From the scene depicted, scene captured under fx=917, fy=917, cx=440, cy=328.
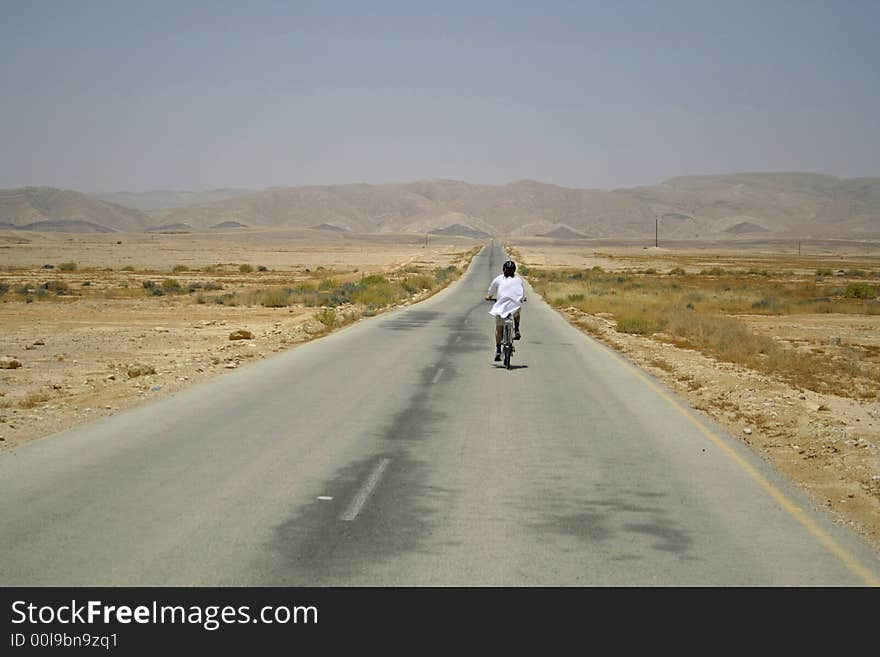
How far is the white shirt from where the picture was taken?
18781 mm

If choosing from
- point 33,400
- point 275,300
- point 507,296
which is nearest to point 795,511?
→ point 507,296

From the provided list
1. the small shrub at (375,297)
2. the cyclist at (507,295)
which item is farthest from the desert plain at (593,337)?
the cyclist at (507,295)

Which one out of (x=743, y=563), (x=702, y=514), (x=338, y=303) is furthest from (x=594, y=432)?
(x=338, y=303)

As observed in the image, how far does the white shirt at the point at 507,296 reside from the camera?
61.6ft

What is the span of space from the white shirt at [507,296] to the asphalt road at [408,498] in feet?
10.7

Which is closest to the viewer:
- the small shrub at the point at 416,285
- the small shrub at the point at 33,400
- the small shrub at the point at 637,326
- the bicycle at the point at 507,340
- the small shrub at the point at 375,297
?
the small shrub at the point at 33,400

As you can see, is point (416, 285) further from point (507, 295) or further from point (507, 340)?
point (507, 295)

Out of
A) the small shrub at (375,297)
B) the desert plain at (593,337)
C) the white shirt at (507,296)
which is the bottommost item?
the desert plain at (593,337)

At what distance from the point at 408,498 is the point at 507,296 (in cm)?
1068

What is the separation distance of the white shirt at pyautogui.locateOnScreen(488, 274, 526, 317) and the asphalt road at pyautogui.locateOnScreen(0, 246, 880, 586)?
3.27 meters

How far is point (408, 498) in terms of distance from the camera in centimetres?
860

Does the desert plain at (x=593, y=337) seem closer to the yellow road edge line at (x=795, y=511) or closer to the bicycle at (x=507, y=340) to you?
the yellow road edge line at (x=795, y=511)
